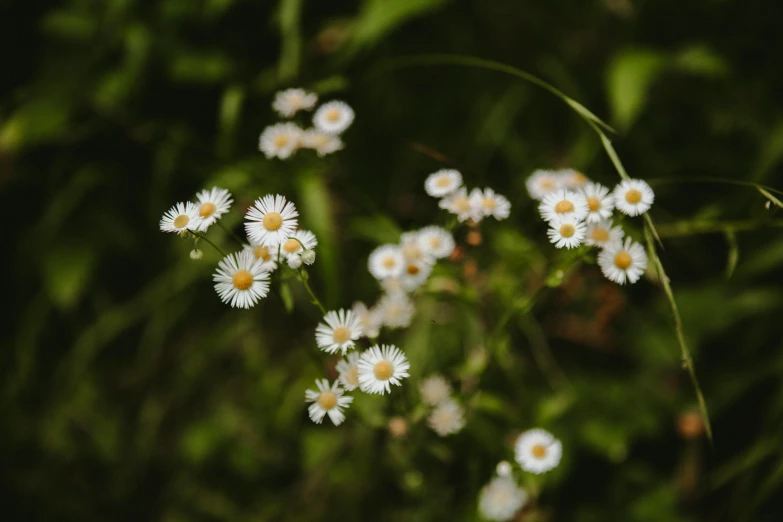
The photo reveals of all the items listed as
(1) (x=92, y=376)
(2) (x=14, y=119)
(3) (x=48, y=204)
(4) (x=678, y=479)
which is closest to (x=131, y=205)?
(3) (x=48, y=204)

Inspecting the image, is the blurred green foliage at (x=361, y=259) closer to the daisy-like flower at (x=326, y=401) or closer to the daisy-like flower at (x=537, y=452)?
the daisy-like flower at (x=537, y=452)

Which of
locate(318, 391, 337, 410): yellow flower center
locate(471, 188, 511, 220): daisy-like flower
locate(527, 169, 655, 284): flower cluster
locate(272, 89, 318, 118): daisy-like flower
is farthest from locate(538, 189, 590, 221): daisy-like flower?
locate(272, 89, 318, 118): daisy-like flower

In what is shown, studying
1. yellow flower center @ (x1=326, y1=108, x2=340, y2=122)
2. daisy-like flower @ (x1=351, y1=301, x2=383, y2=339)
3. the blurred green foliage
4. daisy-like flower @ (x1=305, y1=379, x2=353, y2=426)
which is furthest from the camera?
the blurred green foliage

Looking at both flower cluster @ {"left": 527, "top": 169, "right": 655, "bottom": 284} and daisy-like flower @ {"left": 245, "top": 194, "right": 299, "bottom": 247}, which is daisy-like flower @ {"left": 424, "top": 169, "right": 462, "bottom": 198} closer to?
flower cluster @ {"left": 527, "top": 169, "right": 655, "bottom": 284}

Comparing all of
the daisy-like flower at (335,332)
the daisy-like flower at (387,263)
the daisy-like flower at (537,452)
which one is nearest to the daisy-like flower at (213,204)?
the daisy-like flower at (335,332)

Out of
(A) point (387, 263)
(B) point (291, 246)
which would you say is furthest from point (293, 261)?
(A) point (387, 263)

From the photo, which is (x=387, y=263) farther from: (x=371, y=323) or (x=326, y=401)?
(x=326, y=401)

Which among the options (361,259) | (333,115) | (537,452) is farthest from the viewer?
(361,259)
